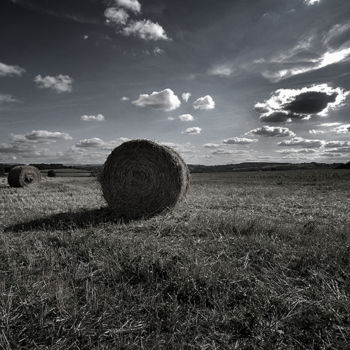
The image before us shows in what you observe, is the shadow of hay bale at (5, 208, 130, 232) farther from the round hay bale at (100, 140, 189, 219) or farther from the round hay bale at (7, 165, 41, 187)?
the round hay bale at (7, 165, 41, 187)

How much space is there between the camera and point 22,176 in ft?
59.3

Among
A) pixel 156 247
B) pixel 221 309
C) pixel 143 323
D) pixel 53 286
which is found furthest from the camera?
pixel 156 247

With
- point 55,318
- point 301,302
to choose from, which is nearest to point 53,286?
point 55,318

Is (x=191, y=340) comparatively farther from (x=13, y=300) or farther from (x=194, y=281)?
(x=13, y=300)

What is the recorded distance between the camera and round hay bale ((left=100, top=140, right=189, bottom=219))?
25.6 feet

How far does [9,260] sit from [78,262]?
925 mm

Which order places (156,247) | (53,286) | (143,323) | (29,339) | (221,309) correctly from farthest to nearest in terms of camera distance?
(156,247), (53,286), (221,309), (143,323), (29,339)

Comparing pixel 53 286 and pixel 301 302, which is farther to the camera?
pixel 53 286

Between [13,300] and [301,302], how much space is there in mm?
2909

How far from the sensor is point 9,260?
3.52 meters

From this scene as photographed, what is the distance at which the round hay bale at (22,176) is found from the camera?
58.4 feet

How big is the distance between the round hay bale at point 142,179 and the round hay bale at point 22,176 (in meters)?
12.9

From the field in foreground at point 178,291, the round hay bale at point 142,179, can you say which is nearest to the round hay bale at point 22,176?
the round hay bale at point 142,179

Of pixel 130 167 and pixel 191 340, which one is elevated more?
pixel 130 167
